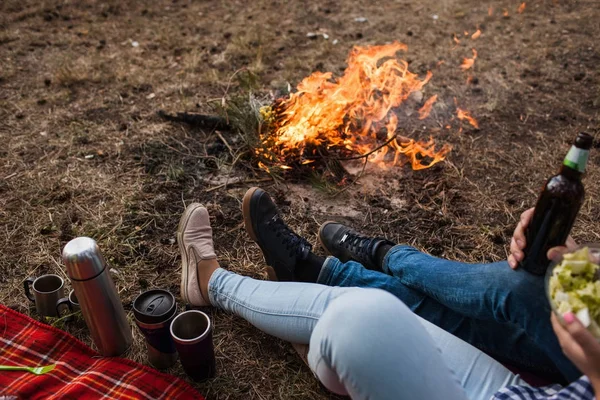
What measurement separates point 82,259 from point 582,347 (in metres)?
1.88

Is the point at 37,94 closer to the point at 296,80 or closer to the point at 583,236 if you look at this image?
the point at 296,80

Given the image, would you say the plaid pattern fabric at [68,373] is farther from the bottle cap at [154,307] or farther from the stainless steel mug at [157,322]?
the bottle cap at [154,307]

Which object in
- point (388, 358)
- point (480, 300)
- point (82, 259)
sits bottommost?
point (480, 300)

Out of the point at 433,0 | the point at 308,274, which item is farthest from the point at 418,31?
the point at 308,274

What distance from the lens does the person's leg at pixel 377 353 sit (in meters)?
1.48

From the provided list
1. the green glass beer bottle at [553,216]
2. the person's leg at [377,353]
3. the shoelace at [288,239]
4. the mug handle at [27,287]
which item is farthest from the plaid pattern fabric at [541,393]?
the mug handle at [27,287]

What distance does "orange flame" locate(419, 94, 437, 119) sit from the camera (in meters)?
4.40

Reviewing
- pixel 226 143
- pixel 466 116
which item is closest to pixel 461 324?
pixel 226 143

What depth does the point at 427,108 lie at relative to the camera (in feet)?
14.7

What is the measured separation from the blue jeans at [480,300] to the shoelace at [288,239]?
0.19 metres

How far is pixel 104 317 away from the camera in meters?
2.23

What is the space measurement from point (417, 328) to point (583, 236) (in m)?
2.11

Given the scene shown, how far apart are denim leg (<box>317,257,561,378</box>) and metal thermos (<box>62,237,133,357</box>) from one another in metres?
1.02

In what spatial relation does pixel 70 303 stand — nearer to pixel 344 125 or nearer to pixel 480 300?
pixel 480 300
